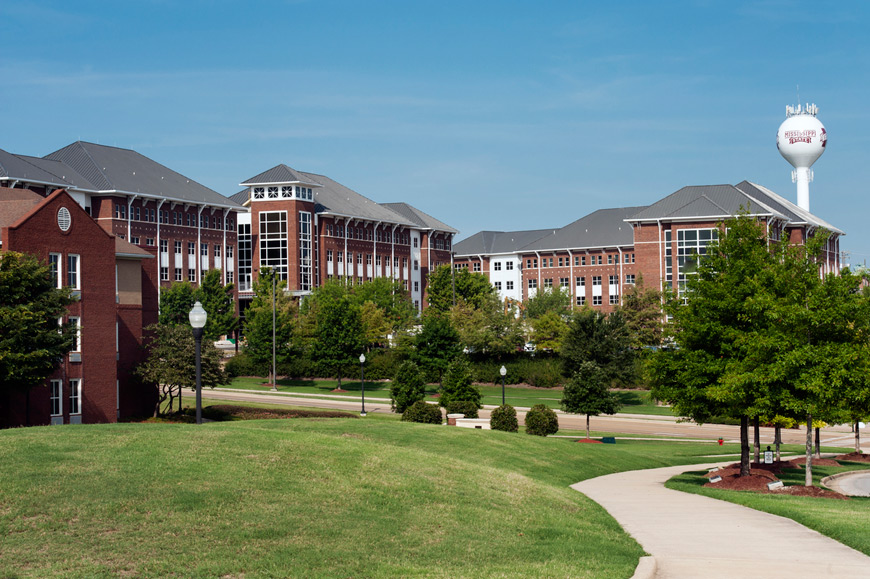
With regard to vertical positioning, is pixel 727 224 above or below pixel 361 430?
above

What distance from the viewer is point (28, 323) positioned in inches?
1324

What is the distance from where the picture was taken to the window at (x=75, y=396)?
3991 cm

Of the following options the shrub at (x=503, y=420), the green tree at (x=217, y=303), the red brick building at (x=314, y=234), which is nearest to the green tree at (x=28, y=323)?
the shrub at (x=503, y=420)

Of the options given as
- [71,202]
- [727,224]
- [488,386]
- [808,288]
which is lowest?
[488,386]

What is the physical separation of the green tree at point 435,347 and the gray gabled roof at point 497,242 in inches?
2930

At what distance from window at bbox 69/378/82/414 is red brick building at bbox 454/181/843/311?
199 feet

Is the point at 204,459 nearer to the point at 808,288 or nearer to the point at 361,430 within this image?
the point at 361,430

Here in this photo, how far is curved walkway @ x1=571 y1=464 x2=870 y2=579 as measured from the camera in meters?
12.6

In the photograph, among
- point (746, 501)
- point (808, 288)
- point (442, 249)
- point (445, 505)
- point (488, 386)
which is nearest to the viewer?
point (445, 505)

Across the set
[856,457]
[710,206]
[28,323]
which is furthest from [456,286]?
[28,323]

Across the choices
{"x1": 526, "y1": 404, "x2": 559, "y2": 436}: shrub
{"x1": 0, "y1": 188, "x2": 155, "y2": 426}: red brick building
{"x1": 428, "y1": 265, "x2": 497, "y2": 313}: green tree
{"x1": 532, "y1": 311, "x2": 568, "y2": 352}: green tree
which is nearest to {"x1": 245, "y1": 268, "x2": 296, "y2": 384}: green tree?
{"x1": 532, "y1": 311, "x2": 568, "y2": 352}: green tree

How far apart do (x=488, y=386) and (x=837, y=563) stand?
227 feet

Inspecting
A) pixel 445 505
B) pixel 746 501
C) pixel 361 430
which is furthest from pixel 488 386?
pixel 445 505

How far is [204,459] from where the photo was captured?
1648 cm
